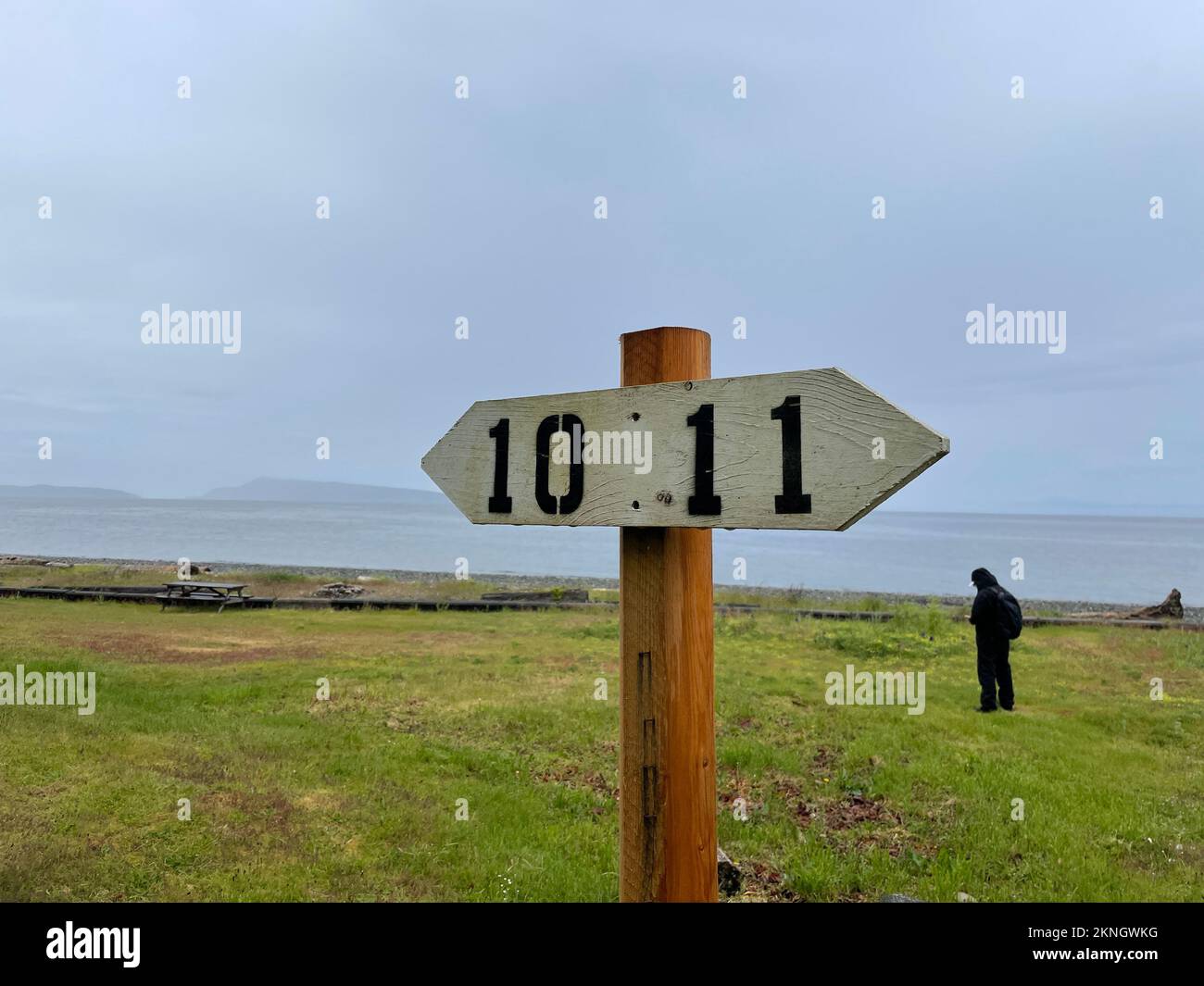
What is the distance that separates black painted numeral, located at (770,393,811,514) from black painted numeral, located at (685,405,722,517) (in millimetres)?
162

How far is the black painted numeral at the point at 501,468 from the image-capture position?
7.17ft

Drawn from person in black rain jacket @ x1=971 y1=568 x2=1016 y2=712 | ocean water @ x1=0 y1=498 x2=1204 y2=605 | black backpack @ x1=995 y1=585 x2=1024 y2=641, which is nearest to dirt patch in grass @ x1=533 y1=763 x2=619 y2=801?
person in black rain jacket @ x1=971 y1=568 x2=1016 y2=712

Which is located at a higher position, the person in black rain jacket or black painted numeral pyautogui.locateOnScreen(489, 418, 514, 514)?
black painted numeral pyautogui.locateOnScreen(489, 418, 514, 514)

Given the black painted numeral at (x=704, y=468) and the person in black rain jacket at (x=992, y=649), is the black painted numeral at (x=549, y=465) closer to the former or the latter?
the black painted numeral at (x=704, y=468)

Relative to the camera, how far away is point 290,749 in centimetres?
659

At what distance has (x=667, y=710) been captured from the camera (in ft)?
6.51

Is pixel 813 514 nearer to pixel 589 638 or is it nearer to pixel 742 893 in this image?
pixel 742 893

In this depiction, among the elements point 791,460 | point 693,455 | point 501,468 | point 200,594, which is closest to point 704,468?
point 693,455

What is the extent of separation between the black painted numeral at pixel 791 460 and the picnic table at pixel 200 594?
20018 millimetres

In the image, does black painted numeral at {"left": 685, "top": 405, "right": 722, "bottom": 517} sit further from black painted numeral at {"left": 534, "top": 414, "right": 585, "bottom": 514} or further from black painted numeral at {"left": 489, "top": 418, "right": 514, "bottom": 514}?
black painted numeral at {"left": 489, "top": 418, "right": 514, "bottom": 514}

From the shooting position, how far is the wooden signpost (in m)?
1.72

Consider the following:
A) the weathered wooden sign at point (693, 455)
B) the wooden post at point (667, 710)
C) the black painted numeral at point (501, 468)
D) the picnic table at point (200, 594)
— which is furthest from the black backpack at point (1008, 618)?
the picnic table at point (200, 594)
